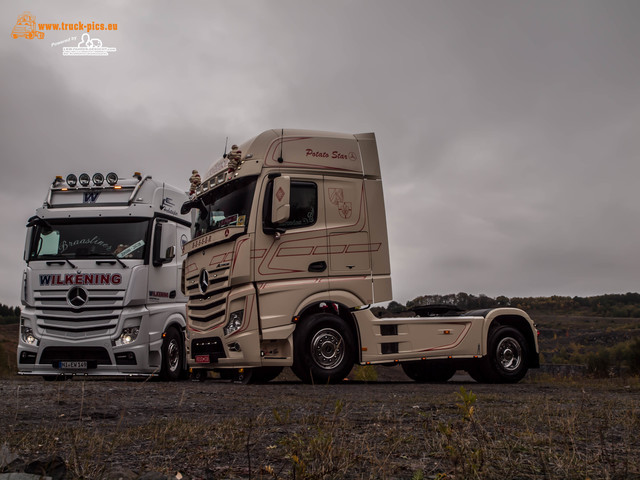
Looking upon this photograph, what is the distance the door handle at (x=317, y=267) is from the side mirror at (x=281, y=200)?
82 cm

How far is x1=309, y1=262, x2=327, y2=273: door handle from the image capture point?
898 centimetres

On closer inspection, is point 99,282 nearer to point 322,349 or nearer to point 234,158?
point 234,158

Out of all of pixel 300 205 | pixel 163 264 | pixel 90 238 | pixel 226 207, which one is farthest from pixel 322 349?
pixel 90 238

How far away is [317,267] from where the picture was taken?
9016mm

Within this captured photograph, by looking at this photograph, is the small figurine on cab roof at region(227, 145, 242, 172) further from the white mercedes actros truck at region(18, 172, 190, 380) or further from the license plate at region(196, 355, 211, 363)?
the license plate at region(196, 355, 211, 363)

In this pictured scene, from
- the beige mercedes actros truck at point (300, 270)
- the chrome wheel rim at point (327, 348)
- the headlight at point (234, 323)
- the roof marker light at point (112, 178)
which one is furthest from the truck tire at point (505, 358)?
the roof marker light at point (112, 178)

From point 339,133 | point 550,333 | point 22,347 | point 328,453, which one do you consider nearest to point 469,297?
point 339,133

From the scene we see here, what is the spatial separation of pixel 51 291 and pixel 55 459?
9.68m

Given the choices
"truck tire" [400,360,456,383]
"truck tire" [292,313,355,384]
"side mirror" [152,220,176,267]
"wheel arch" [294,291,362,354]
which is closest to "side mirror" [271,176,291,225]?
"wheel arch" [294,291,362,354]

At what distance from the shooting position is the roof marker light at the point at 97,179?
11.9 m

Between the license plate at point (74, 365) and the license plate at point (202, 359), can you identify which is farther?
the license plate at point (74, 365)

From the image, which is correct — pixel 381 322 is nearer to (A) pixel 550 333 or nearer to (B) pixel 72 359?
(B) pixel 72 359

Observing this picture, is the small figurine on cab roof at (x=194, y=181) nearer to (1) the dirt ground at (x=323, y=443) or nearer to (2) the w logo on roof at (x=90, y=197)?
(2) the w logo on roof at (x=90, y=197)

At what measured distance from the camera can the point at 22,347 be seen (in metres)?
11.1
